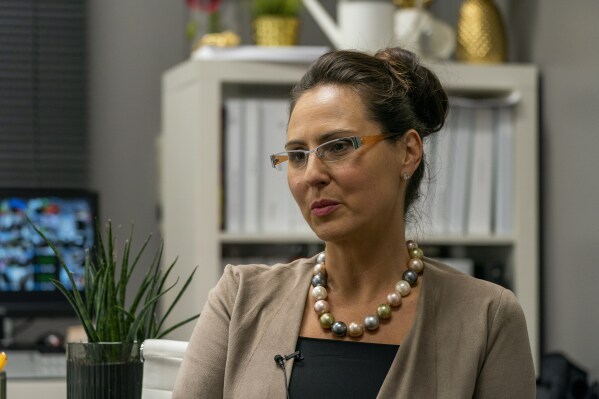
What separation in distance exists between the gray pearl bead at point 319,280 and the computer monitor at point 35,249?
1622 mm

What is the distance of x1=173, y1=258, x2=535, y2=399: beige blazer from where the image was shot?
1.60m

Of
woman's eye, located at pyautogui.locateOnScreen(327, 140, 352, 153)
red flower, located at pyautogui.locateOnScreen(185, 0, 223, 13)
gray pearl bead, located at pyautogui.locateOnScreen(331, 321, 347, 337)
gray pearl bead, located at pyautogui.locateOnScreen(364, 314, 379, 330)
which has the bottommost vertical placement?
gray pearl bead, located at pyautogui.locateOnScreen(331, 321, 347, 337)

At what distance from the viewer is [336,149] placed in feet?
5.37

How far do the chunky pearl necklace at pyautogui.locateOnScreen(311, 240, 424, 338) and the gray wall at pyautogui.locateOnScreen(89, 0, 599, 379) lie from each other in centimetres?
103

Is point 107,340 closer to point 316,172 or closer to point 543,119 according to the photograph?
point 316,172

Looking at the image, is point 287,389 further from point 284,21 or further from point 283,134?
point 284,21

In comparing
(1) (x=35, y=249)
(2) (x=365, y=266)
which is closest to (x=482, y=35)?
(1) (x=35, y=249)

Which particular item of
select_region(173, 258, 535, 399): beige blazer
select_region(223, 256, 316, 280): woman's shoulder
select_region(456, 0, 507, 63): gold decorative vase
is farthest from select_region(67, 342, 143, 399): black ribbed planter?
select_region(456, 0, 507, 63): gold decorative vase

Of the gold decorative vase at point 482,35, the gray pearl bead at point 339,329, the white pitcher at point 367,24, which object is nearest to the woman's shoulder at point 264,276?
the gray pearl bead at point 339,329

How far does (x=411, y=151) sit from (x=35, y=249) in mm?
1829

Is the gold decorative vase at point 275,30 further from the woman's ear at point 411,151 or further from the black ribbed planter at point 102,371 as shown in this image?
the black ribbed planter at point 102,371

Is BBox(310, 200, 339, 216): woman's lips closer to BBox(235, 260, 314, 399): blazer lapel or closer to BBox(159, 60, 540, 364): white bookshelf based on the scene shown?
BBox(235, 260, 314, 399): blazer lapel

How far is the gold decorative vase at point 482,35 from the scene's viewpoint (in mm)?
3111

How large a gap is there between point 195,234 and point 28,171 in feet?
2.50
